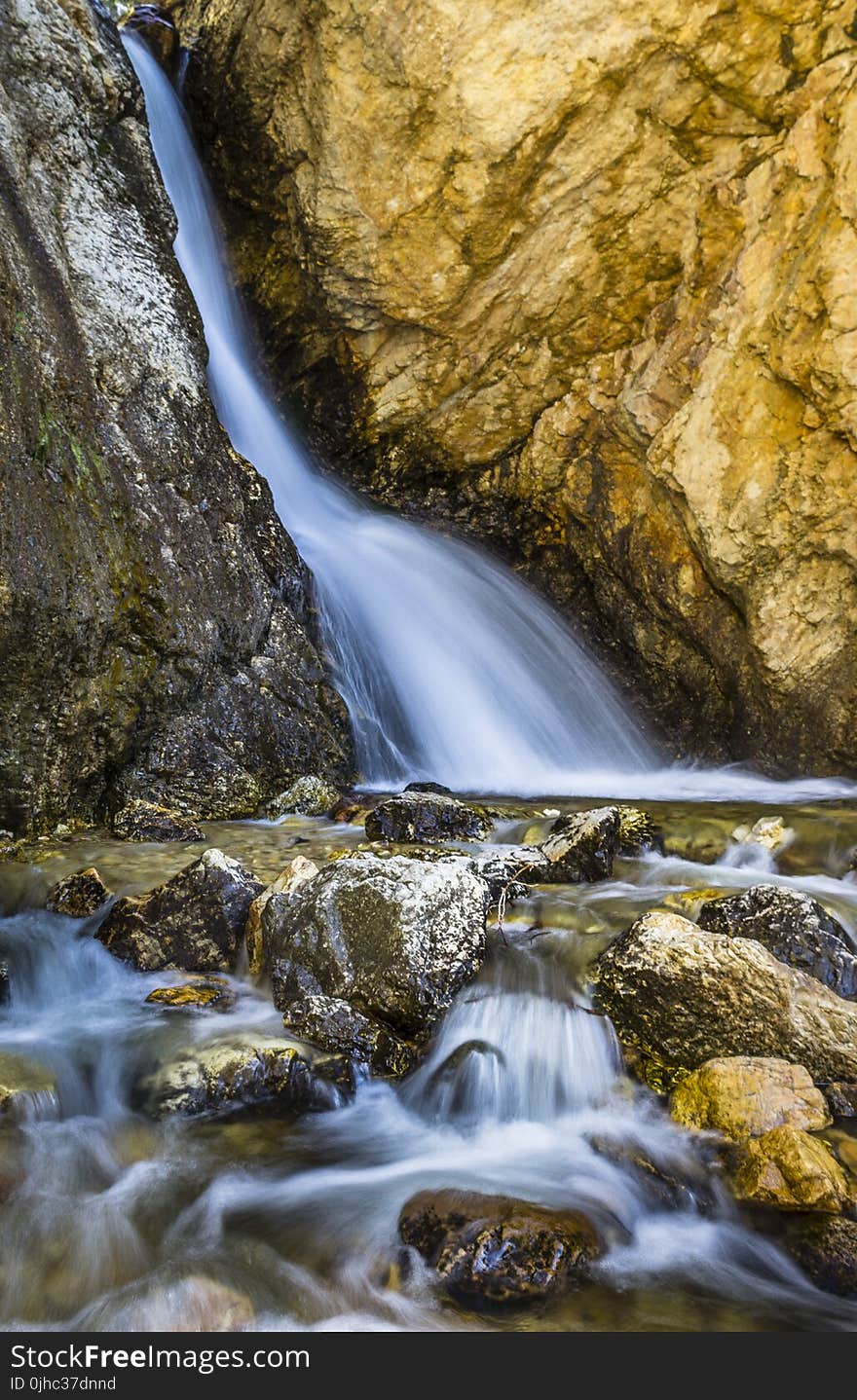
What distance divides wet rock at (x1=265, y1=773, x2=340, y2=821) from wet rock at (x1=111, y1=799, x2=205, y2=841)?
2.35 feet

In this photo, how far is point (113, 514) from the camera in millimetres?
5836

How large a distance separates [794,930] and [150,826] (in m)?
3.62

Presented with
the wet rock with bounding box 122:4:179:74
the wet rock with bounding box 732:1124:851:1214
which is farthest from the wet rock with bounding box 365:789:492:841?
→ the wet rock with bounding box 122:4:179:74

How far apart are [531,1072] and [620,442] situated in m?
6.09

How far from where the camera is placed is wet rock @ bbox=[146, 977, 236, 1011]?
3621mm

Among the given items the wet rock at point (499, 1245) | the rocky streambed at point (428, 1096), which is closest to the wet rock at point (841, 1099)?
the rocky streambed at point (428, 1096)

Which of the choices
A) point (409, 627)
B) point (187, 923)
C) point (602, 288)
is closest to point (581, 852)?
point (187, 923)

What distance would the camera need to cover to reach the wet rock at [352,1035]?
333 centimetres

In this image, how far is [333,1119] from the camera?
3.11 meters

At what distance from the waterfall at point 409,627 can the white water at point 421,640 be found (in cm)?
1

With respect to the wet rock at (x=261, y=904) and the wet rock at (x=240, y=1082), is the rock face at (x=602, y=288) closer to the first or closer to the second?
the wet rock at (x=261, y=904)

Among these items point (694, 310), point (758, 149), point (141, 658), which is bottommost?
point (141, 658)
